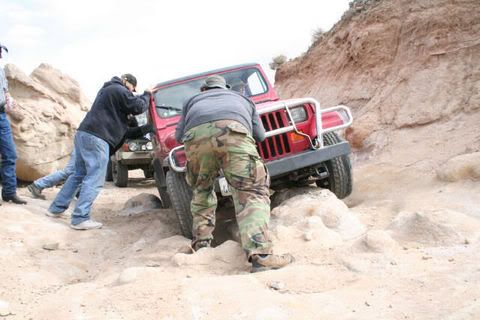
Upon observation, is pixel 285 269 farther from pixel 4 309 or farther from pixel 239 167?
pixel 4 309

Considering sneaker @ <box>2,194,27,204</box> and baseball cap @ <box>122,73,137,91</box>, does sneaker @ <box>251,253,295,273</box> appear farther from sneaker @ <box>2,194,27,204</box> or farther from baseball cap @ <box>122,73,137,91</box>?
sneaker @ <box>2,194,27,204</box>

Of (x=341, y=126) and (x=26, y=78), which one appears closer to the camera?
(x=341, y=126)

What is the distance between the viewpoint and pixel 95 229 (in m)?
5.41

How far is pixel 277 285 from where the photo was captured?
2.92 meters

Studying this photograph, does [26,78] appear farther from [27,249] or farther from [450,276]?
[450,276]

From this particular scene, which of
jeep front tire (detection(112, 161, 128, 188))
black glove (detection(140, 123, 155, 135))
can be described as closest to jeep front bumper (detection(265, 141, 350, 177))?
black glove (detection(140, 123, 155, 135))

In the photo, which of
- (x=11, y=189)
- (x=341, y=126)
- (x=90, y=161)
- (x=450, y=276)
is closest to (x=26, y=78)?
(x=11, y=189)

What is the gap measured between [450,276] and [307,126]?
2299mm

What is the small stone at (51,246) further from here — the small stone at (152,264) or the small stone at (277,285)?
the small stone at (277,285)

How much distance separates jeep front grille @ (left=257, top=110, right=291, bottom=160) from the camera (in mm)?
4656

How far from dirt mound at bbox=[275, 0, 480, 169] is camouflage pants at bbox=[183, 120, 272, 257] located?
3637mm

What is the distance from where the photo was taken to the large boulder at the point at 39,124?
7.84 m

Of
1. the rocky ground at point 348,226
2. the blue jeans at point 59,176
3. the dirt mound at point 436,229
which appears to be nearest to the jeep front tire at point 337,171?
the rocky ground at point 348,226

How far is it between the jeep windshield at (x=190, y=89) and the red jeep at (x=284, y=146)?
0.01m
